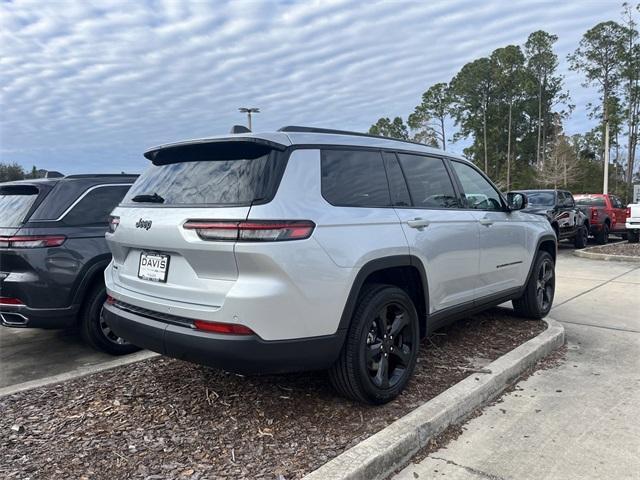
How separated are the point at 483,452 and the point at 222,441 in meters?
1.56

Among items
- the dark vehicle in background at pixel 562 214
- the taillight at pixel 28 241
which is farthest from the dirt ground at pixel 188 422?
the dark vehicle in background at pixel 562 214

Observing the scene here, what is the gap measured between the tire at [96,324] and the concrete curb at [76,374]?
0.67 feet

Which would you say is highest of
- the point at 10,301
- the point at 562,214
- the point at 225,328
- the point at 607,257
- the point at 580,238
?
the point at 562,214

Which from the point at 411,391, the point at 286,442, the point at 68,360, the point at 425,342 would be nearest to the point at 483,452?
the point at 411,391

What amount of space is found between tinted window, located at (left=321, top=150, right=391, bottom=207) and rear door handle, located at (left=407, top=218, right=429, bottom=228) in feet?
0.74

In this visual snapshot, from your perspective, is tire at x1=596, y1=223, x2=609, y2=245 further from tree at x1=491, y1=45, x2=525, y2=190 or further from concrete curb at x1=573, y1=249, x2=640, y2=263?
tree at x1=491, y1=45, x2=525, y2=190

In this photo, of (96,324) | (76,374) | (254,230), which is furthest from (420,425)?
(96,324)

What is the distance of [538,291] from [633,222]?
11.8m

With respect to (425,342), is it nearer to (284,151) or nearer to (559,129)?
(284,151)

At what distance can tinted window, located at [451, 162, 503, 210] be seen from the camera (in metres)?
4.52

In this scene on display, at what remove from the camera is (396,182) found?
12.0 ft

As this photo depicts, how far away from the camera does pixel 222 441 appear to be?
2.86 metres

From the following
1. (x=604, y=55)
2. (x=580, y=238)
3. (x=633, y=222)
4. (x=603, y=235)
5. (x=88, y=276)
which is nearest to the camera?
(x=88, y=276)

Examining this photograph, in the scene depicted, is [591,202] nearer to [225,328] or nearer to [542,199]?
[542,199]
